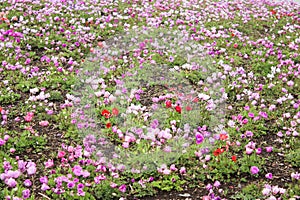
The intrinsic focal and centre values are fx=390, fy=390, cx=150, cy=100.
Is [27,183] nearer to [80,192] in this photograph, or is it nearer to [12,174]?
[12,174]

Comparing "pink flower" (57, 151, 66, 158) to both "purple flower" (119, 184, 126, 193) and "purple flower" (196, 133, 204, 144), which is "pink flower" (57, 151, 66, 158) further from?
"purple flower" (196, 133, 204, 144)

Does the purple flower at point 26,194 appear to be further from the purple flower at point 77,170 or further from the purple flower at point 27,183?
the purple flower at point 77,170

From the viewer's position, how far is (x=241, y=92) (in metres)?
7.96

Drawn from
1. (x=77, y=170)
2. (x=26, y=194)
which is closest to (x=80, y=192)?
(x=77, y=170)

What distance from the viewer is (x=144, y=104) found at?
24.5 feet

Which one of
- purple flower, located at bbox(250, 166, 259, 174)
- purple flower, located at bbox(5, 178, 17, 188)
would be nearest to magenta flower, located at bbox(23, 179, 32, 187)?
purple flower, located at bbox(5, 178, 17, 188)

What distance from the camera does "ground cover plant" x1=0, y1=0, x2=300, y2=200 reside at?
5.48 meters

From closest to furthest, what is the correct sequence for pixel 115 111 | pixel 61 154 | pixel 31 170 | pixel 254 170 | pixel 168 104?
pixel 31 170 → pixel 254 170 → pixel 61 154 → pixel 115 111 → pixel 168 104

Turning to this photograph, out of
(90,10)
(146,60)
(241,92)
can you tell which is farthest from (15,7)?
(241,92)

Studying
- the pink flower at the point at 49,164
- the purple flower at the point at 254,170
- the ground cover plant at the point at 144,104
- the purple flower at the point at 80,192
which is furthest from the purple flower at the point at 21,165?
the purple flower at the point at 254,170

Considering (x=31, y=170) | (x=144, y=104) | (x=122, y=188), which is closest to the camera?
(x=122, y=188)

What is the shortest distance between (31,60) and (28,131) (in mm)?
3032

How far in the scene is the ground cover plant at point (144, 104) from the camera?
548 centimetres

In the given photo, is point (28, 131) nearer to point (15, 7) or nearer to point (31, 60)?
point (31, 60)
